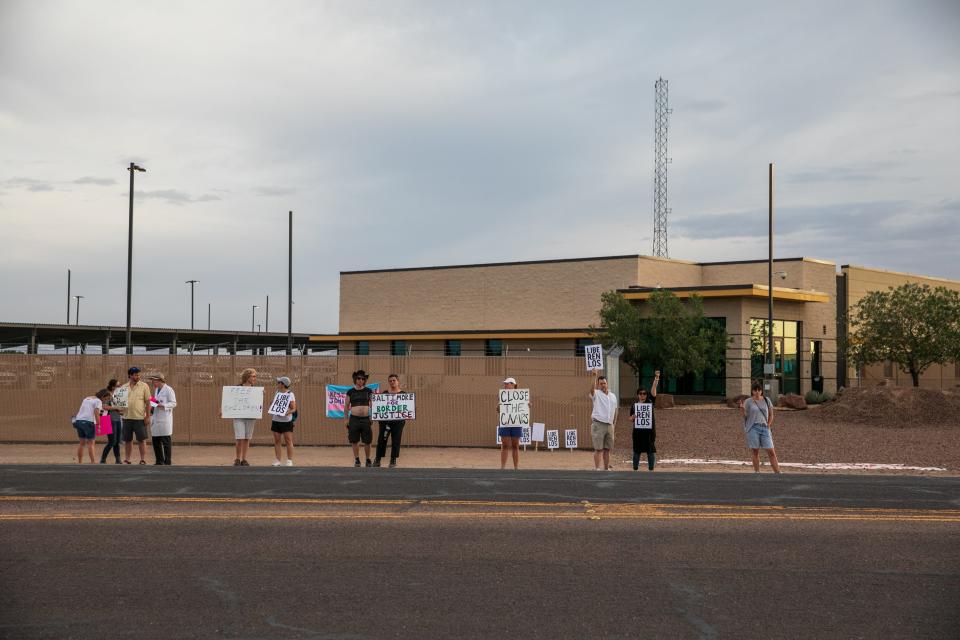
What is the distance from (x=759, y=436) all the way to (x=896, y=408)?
683 inches

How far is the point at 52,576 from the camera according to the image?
8.19 m

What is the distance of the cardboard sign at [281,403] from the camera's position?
60.2 feet

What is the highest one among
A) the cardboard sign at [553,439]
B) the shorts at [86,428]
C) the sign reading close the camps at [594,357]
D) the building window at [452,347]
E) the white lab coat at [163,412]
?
the building window at [452,347]

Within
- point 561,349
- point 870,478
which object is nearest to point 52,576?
point 870,478

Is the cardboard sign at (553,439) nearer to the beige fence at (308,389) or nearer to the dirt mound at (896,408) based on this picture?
the beige fence at (308,389)

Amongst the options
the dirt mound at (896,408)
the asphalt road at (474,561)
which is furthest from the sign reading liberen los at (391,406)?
the dirt mound at (896,408)

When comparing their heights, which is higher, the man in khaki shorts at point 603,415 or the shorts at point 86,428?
the man in khaki shorts at point 603,415

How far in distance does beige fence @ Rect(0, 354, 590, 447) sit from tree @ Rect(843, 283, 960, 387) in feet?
70.0

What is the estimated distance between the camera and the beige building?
40406 millimetres

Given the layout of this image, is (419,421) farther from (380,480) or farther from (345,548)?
(345,548)

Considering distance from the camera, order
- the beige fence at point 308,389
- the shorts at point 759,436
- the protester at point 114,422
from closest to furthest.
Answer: the shorts at point 759,436
the protester at point 114,422
the beige fence at point 308,389

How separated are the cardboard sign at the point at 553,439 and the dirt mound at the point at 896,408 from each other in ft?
41.1

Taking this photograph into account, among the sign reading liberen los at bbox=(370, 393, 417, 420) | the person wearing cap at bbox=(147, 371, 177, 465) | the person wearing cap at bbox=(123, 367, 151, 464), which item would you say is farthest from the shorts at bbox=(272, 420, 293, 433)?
the person wearing cap at bbox=(123, 367, 151, 464)

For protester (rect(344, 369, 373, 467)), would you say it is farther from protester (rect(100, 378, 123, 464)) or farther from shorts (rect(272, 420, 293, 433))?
protester (rect(100, 378, 123, 464))
